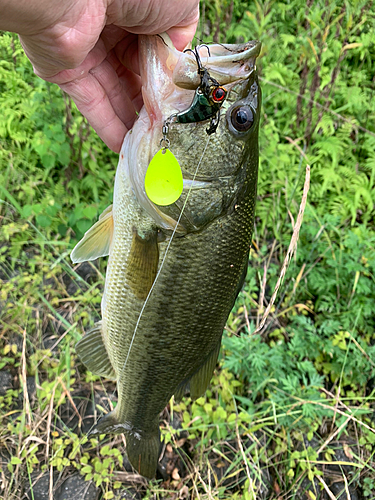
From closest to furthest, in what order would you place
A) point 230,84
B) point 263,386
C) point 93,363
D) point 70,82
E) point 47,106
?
point 230,84 → point 70,82 → point 93,363 → point 263,386 → point 47,106

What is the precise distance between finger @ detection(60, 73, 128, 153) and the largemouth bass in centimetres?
34

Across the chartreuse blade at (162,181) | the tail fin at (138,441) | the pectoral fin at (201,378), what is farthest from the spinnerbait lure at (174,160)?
the tail fin at (138,441)

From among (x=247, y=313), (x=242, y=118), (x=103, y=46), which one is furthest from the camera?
(x=247, y=313)

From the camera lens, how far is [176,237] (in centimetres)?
138

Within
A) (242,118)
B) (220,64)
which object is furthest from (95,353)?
(220,64)

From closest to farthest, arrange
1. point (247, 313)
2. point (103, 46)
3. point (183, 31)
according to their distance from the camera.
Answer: point (183, 31)
point (103, 46)
point (247, 313)

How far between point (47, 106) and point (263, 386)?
271 centimetres

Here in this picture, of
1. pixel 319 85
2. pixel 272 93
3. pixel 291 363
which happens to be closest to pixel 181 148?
pixel 291 363

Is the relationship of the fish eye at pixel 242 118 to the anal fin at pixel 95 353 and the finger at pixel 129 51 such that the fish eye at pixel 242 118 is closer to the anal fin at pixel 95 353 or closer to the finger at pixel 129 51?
the finger at pixel 129 51

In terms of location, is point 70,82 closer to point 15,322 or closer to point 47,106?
point 47,106

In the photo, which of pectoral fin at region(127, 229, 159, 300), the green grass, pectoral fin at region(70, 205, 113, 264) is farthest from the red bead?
the green grass

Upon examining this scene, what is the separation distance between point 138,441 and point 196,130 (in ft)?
5.11

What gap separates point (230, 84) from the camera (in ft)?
4.09

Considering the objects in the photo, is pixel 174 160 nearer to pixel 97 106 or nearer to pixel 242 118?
pixel 242 118
